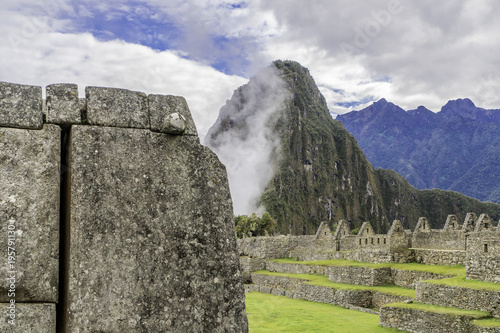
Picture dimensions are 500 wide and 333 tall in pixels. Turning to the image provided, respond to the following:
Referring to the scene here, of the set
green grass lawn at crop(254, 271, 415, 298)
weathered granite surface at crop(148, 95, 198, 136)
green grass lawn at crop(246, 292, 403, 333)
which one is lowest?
green grass lawn at crop(246, 292, 403, 333)

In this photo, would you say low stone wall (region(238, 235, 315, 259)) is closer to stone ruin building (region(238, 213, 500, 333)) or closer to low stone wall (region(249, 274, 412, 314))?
stone ruin building (region(238, 213, 500, 333))

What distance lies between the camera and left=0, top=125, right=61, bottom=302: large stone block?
295 cm

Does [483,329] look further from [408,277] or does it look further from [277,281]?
[277,281]

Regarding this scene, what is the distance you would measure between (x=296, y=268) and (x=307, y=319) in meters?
11.9

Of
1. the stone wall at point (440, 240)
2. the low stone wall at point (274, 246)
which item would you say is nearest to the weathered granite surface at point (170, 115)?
the stone wall at point (440, 240)

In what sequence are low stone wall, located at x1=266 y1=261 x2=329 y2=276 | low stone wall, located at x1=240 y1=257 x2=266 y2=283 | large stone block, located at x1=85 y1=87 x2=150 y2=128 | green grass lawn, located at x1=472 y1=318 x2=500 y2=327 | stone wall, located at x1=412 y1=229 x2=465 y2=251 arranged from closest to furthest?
Answer: large stone block, located at x1=85 y1=87 x2=150 y2=128 → green grass lawn, located at x1=472 y1=318 x2=500 y2=327 → stone wall, located at x1=412 y1=229 x2=465 y2=251 → low stone wall, located at x1=266 y1=261 x2=329 y2=276 → low stone wall, located at x1=240 y1=257 x2=266 y2=283

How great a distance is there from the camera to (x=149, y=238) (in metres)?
3.29

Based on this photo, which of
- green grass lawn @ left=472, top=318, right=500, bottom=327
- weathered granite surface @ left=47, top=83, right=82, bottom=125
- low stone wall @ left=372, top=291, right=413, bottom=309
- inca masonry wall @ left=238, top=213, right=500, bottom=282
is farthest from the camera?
low stone wall @ left=372, top=291, right=413, bottom=309

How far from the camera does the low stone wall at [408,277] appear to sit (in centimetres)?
1741

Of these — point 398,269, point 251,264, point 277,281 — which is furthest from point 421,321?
point 251,264

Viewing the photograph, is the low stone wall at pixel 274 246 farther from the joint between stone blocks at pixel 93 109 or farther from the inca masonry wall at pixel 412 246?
the joint between stone blocks at pixel 93 109

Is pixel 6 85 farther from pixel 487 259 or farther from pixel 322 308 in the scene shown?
pixel 322 308

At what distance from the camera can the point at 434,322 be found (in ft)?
41.4

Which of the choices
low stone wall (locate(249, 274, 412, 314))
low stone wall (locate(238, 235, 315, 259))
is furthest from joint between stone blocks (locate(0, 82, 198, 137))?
low stone wall (locate(238, 235, 315, 259))
